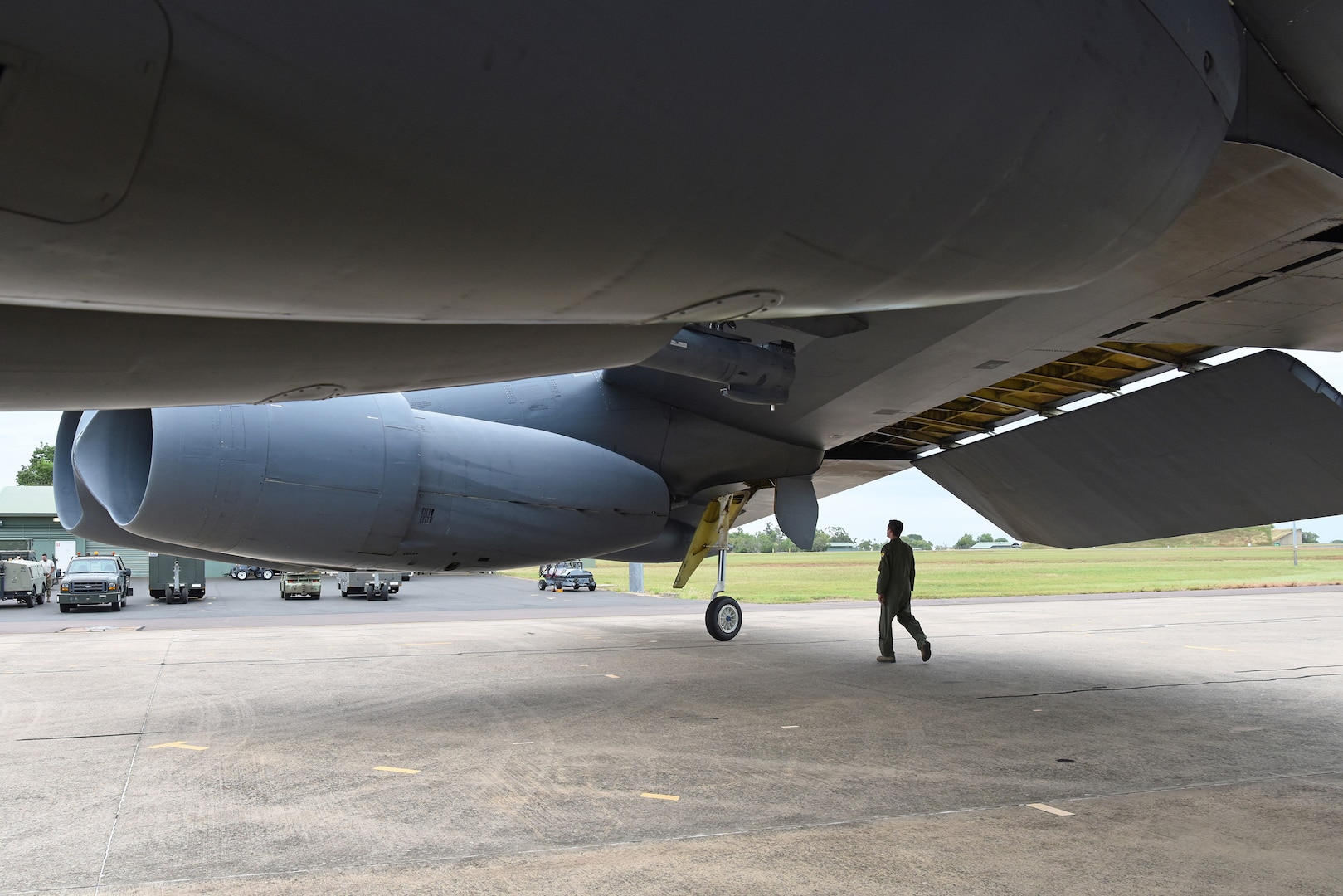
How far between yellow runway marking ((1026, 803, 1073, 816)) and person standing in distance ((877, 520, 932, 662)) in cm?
473

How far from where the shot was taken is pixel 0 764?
17.1 feet


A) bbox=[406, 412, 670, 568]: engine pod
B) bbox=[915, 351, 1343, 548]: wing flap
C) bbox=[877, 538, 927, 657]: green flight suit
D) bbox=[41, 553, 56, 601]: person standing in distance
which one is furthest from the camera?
bbox=[41, 553, 56, 601]: person standing in distance

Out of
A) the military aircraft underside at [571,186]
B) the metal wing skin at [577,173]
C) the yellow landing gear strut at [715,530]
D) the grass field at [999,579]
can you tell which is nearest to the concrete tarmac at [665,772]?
the yellow landing gear strut at [715,530]

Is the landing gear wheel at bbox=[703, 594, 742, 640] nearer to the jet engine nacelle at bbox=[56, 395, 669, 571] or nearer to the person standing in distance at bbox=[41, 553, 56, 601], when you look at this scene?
the jet engine nacelle at bbox=[56, 395, 669, 571]

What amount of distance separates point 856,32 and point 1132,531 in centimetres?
893

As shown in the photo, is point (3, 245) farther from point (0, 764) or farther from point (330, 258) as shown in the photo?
point (0, 764)

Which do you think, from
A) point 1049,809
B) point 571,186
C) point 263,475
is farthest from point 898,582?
point 571,186

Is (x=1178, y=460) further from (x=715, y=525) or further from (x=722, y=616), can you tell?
(x=722, y=616)

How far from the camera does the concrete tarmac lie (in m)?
3.55

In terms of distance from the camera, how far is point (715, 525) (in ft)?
35.0

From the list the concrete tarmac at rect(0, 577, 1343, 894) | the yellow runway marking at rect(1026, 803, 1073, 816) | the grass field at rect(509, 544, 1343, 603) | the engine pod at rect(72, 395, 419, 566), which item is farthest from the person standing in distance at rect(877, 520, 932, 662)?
the grass field at rect(509, 544, 1343, 603)

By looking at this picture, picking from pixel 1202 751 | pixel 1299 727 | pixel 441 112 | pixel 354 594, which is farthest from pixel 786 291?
pixel 354 594

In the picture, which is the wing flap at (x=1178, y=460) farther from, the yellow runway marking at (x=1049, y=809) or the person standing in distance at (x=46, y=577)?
the person standing in distance at (x=46, y=577)

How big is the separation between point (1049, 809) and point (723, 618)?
795 centimetres
